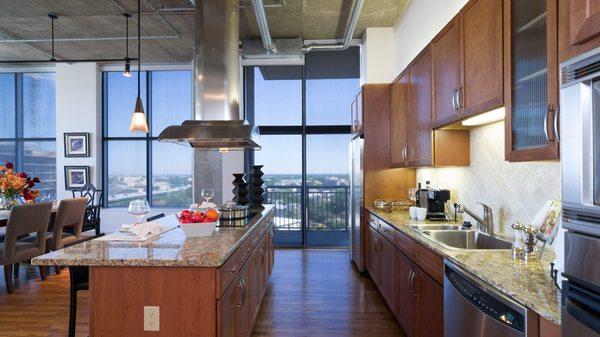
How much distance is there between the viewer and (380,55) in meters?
4.88

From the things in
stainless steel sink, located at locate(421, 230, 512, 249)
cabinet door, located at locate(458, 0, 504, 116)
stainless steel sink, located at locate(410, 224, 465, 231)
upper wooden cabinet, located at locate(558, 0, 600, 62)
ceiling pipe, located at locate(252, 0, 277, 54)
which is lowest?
stainless steel sink, located at locate(421, 230, 512, 249)

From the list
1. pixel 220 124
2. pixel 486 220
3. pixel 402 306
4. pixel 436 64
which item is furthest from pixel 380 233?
pixel 220 124

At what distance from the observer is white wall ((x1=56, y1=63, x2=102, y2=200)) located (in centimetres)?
640

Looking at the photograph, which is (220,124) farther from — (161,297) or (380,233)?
(380,233)

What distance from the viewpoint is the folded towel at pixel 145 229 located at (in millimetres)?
2254

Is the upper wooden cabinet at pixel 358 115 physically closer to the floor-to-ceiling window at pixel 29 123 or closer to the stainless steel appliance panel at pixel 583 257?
the stainless steel appliance panel at pixel 583 257

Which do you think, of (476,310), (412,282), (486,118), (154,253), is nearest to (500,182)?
(486,118)

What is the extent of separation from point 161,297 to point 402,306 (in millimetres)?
1789

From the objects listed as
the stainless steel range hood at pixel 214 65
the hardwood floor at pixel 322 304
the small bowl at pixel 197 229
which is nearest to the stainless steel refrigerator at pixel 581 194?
the small bowl at pixel 197 229

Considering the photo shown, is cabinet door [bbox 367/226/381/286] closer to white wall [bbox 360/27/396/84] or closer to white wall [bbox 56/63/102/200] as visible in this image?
white wall [bbox 360/27/396/84]

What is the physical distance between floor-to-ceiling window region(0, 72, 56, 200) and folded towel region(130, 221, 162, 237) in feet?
18.9

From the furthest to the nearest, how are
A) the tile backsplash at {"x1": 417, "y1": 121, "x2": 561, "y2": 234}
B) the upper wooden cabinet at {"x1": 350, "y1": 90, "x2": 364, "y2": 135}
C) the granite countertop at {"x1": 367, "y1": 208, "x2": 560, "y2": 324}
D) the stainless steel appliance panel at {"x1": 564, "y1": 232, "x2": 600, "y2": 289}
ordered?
the upper wooden cabinet at {"x1": 350, "y1": 90, "x2": 364, "y2": 135} → the tile backsplash at {"x1": 417, "y1": 121, "x2": 561, "y2": 234} → the granite countertop at {"x1": 367, "y1": 208, "x2": 560, "y2": 324} → the stainless steel appliance panel at {"x1": 564, "y1": 232, "x2": 600, "y2": 289}

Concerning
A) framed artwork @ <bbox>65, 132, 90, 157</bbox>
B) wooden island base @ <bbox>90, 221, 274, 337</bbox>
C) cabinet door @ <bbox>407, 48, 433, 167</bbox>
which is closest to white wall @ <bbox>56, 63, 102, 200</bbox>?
framed artwork @ <bbox>65, 132, 90, 157</bbox>

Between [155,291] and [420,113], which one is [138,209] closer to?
[155,291]
